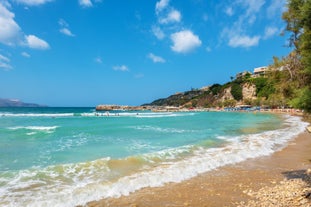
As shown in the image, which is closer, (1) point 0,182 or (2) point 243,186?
(2) point 243,186

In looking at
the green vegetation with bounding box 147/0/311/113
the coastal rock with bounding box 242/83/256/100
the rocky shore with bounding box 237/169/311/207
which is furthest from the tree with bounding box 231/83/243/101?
the rocky shore with bounding box 237/169/311/207

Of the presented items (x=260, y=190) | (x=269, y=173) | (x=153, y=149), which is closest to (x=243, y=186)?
(x=260, y=190)

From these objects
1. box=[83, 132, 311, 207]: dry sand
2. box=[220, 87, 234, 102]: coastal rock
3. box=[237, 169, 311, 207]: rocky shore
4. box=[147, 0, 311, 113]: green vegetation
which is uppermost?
box=[220, 87, 234, 102]: coastal rock

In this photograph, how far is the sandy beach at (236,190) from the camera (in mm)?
5891

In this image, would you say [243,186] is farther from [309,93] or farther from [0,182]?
[0,182]

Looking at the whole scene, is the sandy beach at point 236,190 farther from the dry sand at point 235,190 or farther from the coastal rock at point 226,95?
the coastal rock at point 226,95

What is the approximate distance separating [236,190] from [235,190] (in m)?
0.03

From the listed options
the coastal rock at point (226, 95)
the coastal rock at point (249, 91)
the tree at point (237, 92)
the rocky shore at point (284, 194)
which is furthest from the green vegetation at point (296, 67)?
the coastal rock at point (226, 95)

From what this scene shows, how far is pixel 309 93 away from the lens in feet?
19.5

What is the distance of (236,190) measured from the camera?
6.81m

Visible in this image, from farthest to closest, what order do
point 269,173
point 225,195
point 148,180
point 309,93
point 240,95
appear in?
1. point 240,95
2. point 269,173
3. point 148,180
4. point 225,195
5. point 309,93

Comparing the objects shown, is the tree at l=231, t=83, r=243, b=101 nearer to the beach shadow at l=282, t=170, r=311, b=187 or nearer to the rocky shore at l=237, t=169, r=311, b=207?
the beach shadow at l=282, t=170, r=311, b=187

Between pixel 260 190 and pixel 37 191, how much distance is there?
20.7ft

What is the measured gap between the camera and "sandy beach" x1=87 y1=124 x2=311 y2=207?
5891 mm
